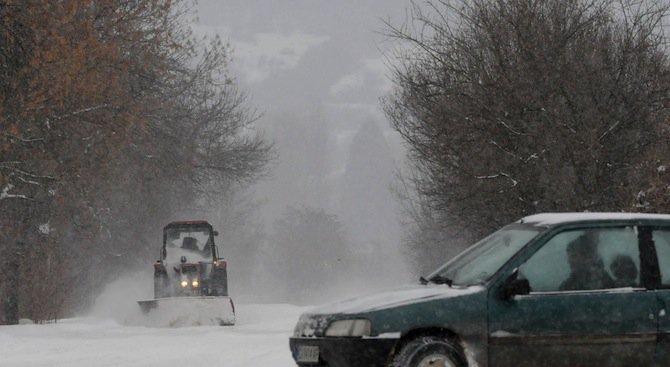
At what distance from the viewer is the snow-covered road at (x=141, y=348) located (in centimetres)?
1171

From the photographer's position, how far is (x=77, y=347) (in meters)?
14.0

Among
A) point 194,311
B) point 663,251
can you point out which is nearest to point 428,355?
point 663,251

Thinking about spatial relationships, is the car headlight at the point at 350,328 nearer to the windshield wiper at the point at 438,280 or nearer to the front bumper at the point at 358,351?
the front bumper at the point at 358,351

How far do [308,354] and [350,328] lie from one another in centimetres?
47

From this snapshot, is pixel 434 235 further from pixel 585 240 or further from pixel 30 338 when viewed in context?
pixel 585 240

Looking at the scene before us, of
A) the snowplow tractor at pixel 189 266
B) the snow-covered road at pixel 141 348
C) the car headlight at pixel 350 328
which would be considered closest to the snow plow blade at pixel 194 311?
the snowplow tractor at pixel 189 266

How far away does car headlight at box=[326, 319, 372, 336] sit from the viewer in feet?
24.9

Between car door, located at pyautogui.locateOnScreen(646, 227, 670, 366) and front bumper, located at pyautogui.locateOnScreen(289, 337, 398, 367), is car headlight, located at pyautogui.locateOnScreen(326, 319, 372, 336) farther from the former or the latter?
car door, located at pyautogui.locateOnScreen(646, 227, 670, 366)

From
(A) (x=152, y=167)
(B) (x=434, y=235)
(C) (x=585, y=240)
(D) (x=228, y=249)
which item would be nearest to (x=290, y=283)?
(D) (x=228, y=249)

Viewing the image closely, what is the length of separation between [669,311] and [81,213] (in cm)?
2305

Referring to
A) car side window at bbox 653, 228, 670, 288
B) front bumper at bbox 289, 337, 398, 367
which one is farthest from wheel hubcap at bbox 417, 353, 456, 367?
car side window at bbox 653, 228, 670, 288

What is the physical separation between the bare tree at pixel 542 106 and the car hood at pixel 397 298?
45.3 ft

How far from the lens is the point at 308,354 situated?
7926mm

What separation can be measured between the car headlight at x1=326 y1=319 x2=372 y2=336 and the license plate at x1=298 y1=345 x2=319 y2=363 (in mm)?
191
